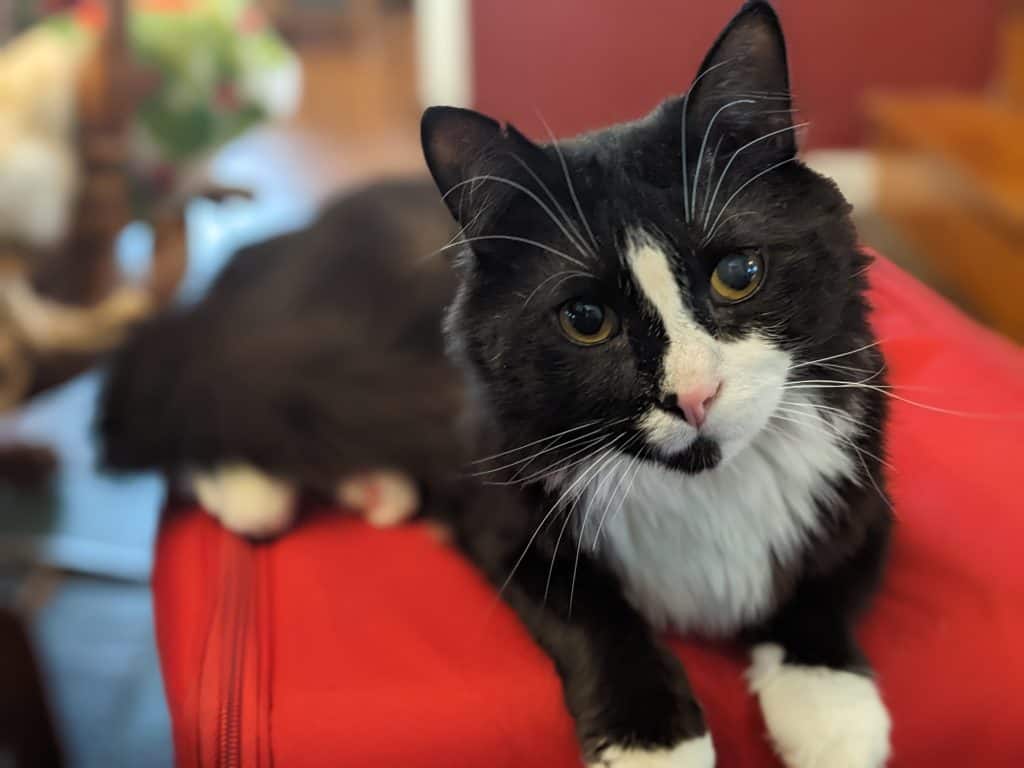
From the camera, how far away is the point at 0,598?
147 cm

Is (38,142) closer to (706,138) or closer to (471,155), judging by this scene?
(471,155)

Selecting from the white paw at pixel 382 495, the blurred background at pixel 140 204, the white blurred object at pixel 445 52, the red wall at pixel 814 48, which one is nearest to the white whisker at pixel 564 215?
the blurred background at pixel 140 204

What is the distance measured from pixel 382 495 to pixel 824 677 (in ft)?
1.55

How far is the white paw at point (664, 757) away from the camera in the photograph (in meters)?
0.64

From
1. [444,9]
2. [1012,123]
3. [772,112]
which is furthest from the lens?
[444,9]

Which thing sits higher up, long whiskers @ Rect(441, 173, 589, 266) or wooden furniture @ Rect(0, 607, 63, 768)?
long whiskers @ Rect(441, 173, 589, 266)

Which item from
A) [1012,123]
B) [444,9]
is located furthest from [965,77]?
[444,9]

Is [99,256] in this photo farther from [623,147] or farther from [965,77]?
[965,77]

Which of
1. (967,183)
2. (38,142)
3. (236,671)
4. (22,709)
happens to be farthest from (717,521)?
(967,183)

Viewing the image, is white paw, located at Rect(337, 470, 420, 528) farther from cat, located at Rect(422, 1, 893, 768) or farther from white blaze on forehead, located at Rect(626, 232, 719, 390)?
white blaze on forehead, located at Rect(626, 232, 719, 390)

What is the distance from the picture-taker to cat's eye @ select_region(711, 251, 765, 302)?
60cm

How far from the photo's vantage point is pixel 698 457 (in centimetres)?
60

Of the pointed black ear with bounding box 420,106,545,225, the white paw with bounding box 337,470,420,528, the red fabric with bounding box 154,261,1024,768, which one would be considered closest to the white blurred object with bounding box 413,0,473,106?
the white paw with bounding box 337,470,420,528

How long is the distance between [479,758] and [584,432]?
0.88ft
